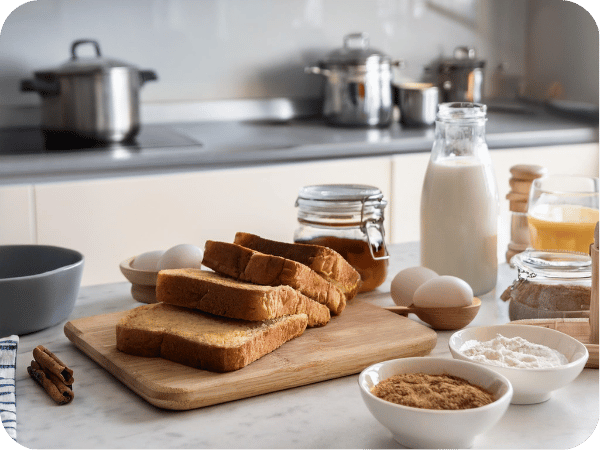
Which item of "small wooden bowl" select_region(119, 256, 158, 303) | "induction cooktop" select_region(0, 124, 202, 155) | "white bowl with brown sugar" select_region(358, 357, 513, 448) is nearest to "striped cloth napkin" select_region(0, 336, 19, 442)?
"small wooden bowl" select_region(119, 256, 158, 303)

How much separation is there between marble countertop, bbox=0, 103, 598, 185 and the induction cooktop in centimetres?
2

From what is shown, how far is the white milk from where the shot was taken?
1209 millimetres

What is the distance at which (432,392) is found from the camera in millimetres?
707

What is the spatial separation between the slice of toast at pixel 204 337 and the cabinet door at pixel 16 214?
127cm

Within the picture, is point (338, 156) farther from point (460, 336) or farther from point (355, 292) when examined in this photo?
point (460, 336)

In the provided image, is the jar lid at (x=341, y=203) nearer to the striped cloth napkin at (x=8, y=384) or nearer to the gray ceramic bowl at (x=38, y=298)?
the gray ceramic bowl at (x=38, y=298)

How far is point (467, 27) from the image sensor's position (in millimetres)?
3385

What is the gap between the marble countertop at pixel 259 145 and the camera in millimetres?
2186

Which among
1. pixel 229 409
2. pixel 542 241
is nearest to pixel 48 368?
pixel 229 409

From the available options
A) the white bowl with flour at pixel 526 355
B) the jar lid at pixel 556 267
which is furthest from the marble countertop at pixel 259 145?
the white bowl with flour at pixel 526 355

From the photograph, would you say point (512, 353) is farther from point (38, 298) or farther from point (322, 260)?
point (38, 298)

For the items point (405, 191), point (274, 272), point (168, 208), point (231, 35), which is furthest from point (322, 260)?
point (231, 35)

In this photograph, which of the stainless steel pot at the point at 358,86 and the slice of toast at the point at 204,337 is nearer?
the slice of toast at the point at 204,337

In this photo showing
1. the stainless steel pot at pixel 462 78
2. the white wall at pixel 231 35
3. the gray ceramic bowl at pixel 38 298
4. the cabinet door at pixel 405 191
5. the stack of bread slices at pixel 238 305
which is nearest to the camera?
the stack of bread slices at pixel 238 305
